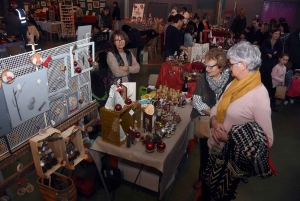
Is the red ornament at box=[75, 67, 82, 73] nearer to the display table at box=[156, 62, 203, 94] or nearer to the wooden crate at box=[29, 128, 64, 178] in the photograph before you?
the wooden crate at box=[29, 128, 64, 178]

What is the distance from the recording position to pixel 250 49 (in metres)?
1.58

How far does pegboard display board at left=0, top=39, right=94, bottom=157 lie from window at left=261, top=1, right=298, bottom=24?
345 inches

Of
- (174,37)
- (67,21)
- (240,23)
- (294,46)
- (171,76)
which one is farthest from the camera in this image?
(67,21)

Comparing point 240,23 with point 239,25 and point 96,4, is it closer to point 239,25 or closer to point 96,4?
point 239,25

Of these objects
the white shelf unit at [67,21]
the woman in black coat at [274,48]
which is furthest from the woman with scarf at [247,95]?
the white shelf unit at [67,21]

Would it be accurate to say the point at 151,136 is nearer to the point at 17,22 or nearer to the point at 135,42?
the point at 135,42

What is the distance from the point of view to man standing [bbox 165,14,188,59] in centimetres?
427

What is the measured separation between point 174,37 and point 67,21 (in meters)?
6.47

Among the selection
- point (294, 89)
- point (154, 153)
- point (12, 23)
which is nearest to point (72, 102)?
point (154, 153)

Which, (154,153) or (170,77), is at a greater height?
→ (170,77)

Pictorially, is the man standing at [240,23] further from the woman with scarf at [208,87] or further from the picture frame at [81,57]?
the picture frame at [81,57]

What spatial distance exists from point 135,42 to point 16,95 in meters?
4.34

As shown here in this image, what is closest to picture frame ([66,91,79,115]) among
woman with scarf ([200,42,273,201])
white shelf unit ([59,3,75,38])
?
woman with scarf ([200,42,273,201])

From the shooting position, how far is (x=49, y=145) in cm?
195
